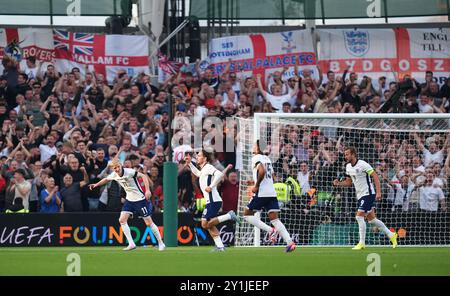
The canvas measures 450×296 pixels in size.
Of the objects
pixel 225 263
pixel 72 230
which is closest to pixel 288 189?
pixel 72 230

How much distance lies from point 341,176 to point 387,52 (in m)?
7.05

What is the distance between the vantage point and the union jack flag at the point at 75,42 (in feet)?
97.1

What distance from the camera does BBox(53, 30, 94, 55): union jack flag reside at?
97.1ft

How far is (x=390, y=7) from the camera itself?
103 feet

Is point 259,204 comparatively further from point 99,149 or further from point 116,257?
point 99,149

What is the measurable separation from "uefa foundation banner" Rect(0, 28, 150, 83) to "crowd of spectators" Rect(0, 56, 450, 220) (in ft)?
1.69

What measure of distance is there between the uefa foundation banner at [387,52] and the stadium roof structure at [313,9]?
0.57m

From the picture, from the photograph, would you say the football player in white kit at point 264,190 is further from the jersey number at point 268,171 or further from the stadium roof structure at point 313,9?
the stadium roof structure at point 313,9

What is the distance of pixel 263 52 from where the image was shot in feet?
99.9

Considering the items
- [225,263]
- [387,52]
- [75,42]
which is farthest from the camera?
[387,52]

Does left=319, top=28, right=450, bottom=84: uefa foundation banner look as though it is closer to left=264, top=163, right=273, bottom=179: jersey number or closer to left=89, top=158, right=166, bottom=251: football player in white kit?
left=264, top=163, right=273, bottom=179: jersey number

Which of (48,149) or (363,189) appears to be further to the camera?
(48,149)

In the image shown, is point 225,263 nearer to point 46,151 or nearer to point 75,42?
point 46,151

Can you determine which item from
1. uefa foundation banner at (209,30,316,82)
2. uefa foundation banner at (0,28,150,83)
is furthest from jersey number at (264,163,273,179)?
uefa foundation banner at (0,28,150,83)
